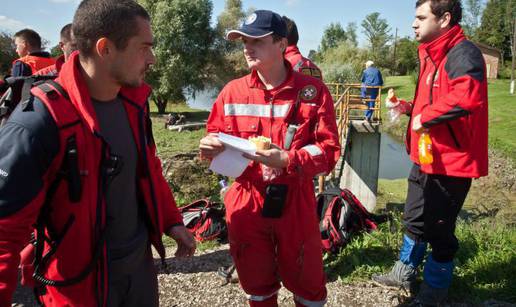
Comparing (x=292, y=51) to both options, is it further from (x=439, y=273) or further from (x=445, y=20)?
(x=439, y=273)

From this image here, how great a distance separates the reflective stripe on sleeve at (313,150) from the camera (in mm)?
2553

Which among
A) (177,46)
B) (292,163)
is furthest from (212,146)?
(177,46)

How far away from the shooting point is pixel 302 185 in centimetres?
275

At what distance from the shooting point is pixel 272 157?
93.6 inches

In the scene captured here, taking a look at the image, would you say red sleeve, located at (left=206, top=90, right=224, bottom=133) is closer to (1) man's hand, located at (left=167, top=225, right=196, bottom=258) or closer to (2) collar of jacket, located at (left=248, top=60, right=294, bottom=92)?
(2) collar of jacket, located at (left=248, top=60, right=294, bottom=92)

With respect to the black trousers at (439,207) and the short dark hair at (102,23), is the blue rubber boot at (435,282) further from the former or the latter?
the short dark hair at (102,23)

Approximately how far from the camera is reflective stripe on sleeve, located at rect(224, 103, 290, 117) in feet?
8.84

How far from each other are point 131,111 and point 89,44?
39 cm

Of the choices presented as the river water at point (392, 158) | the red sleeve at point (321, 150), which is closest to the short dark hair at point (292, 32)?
the red sleeve at point (321, 150)

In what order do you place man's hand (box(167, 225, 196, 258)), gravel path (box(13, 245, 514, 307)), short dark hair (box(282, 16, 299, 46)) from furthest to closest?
short dark hair (box(282, 16, 299, 46))
gravel path (box(13, 245, 514, 307))
man's hand (box(167, 225, 196, 258))

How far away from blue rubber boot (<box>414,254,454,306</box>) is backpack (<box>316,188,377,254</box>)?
3.86ft

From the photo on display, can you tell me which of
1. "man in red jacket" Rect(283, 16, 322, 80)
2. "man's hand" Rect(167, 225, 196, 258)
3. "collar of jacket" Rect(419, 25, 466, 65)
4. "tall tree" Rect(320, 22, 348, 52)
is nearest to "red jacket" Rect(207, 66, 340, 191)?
"man's hand" Rect(167, 225, 196, 258)

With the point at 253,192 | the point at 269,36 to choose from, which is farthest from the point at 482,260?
the point at 269,36

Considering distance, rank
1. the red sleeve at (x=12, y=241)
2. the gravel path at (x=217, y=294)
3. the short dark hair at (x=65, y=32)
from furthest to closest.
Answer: the short dark hair at (x=65, y=32), the gravel path at (x=217, y=294), the red sleeve at (x=12, y=241)
